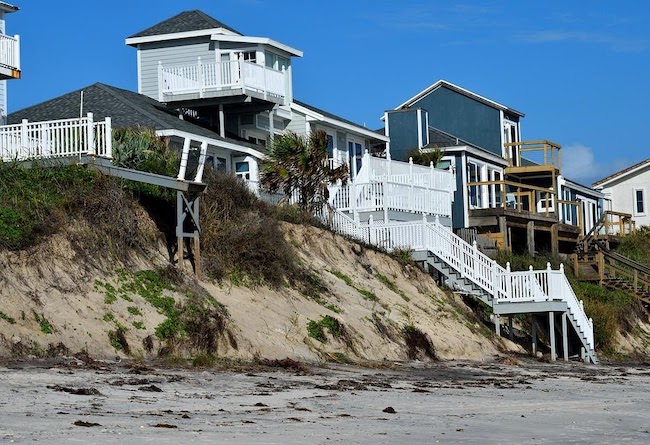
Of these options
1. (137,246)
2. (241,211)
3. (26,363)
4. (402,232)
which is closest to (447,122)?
(402,232)

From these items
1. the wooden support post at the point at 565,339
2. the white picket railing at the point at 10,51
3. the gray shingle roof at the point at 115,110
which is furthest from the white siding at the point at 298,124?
the wooden support post at the point at 565,339

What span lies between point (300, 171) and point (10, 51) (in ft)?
29.5

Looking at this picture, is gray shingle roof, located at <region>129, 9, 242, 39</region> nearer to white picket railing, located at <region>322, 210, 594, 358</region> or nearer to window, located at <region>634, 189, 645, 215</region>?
white picket railing, located at <region>322, 210, 594, 358</region>

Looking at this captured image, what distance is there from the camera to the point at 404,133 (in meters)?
57.1

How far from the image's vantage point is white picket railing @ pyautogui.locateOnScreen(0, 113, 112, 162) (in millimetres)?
30312

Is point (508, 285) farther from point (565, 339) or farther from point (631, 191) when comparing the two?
point (631, 191)

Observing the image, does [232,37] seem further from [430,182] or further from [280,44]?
[430,182]

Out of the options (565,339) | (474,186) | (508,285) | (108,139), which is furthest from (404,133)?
(108,139)

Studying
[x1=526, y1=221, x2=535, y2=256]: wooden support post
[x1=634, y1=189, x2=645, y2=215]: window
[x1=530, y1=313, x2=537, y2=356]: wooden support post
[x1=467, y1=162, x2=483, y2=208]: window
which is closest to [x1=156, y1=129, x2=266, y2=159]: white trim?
[x1=530, y1=313, x2=537, y2=356]: wooden support post

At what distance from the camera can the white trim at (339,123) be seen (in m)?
48.5

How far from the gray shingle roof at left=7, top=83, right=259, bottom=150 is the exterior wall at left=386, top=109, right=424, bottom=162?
44.1 ft

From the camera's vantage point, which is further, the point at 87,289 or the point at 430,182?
the point at 430,182

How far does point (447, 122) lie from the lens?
63.3 m

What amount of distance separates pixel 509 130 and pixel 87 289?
37.9m
